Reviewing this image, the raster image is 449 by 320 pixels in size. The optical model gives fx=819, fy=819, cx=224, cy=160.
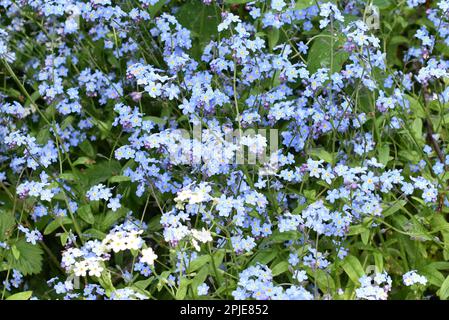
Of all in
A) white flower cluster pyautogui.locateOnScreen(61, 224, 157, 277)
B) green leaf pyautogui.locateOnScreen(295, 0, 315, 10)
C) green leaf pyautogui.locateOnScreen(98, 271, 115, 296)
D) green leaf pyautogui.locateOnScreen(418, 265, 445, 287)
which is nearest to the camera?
white flower cluster pyautogui.locateOnScreen(61, 224, 157, 277)

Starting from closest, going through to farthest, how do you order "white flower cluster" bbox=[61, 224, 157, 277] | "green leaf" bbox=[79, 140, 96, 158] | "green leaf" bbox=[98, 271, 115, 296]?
1. "white flower cluster" bbox=[61, 224, 157, 277]
2. "green leaf" bbox=[98, 271, 115, 296]
3. "green leaf" bbox=[79, 140, 96, 158]

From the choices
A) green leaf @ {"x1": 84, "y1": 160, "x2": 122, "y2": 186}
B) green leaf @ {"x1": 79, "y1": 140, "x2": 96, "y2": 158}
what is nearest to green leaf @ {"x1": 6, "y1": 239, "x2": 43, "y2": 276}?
green leaf @ {"x1": 84, "y1": 160, "x2": 122, "y2": 186}

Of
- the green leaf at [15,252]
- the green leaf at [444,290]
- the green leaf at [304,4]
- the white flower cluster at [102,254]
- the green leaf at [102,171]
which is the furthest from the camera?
the green leaf at [102,171]

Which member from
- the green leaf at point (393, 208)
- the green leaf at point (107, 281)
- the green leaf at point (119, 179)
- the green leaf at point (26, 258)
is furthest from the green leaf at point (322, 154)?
the green leaf at point (26, 258)

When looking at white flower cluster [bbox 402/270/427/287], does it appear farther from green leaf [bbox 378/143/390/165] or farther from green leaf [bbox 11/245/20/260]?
green leaf [bbox 11/245/20/260]

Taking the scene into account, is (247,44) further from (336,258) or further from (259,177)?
(336,258)

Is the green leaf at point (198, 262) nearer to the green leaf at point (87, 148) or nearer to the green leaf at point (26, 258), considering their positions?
the green leaf at point (26, 258)
